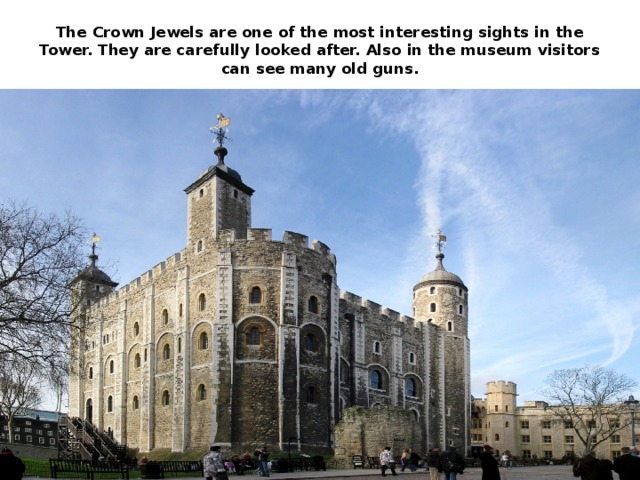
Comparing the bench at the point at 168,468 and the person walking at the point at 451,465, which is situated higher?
the person walking at the point at 451,465

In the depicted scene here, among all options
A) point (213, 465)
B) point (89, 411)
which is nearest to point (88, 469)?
point (213, 465)

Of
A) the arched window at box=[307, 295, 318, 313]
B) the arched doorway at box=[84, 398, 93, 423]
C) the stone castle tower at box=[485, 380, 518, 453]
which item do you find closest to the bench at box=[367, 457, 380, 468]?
the arched window at box=[307, 295, 318, 313]

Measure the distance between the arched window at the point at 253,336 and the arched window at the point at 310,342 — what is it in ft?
8.68

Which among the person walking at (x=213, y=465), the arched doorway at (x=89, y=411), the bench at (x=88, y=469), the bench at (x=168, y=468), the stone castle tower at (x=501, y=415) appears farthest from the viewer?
the stone castle tower at (x=501, y=415)

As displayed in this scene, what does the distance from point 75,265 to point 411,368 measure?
1286 inches

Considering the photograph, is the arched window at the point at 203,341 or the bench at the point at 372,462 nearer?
the bench at the point at 372,462

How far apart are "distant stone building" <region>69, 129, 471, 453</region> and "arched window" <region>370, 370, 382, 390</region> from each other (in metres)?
0.10

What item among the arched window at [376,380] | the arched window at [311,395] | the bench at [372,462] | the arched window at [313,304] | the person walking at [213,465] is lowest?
the bench at [372,462]

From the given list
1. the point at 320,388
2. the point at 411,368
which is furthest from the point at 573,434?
the point at 320,388

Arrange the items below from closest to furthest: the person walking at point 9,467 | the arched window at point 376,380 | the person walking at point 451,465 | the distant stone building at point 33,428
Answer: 1. the person walking at point 9,467
2. the person walking at point 451,465
3. the arched window at point 376,380
4. the distant stone building at point 33,428

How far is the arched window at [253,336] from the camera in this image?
123ft

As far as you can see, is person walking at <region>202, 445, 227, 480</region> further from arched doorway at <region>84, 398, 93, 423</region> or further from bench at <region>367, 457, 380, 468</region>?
arched doorway at <region>84, 398, 93, 423</region>

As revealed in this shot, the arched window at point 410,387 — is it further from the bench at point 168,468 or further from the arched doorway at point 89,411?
the bench at point 168,468

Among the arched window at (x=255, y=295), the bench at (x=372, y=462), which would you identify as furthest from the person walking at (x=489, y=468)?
the arched window at (x=255, y=295)
